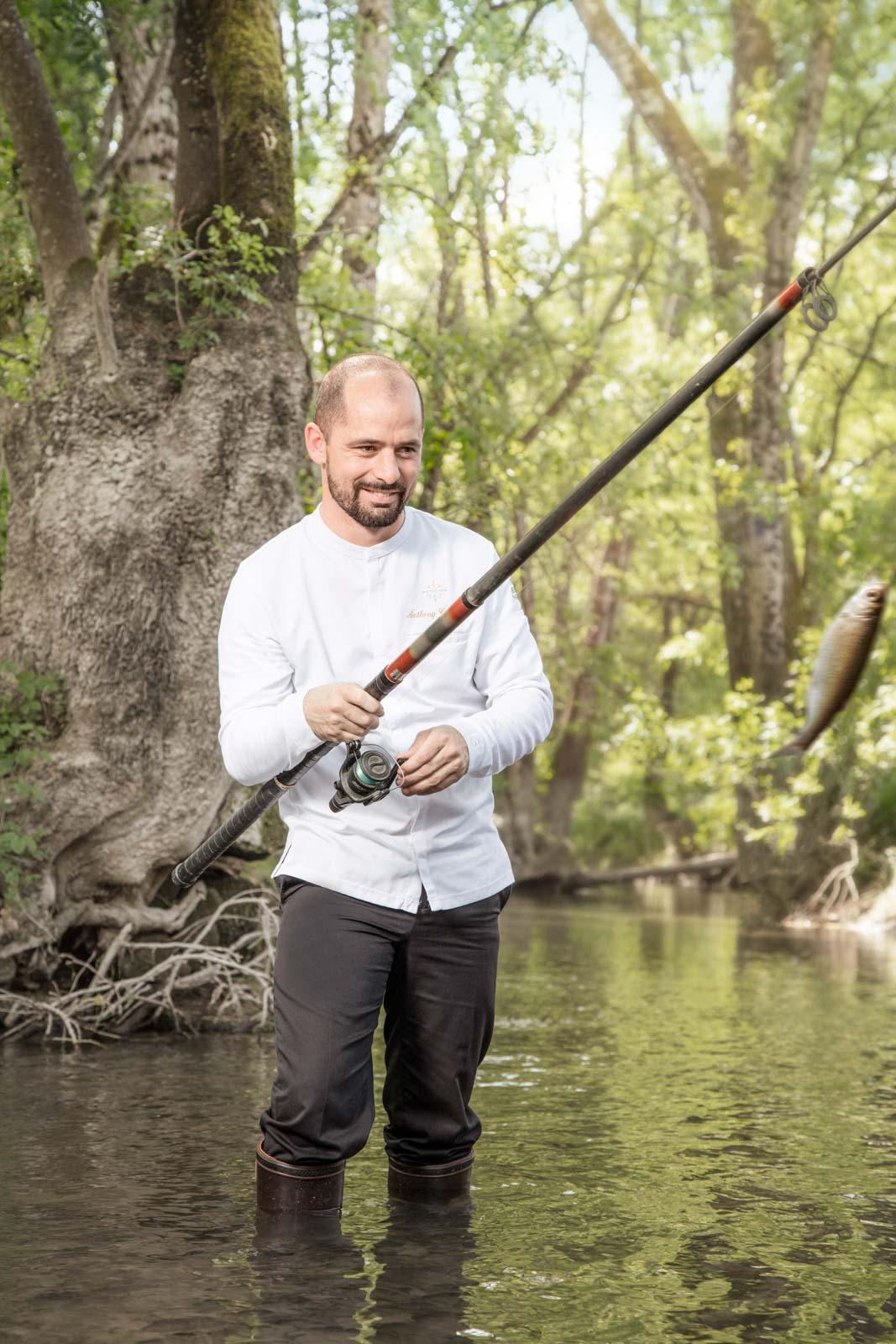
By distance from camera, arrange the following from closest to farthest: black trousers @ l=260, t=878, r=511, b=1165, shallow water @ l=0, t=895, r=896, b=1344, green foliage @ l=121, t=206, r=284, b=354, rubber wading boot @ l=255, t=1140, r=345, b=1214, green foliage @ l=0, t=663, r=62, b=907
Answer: shallow water @ l=0, t=895, r=896, b=1344
black trousers @ l=260, t=878, r=511, b=1165
rubber wading boot @ l=255, t=1140, r=345, b=1214
green foliage @ l=0, t=663, r=62, b=907
green foliage @ l=121, t=206, r=284, b=354

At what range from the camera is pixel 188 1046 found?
7559 mm

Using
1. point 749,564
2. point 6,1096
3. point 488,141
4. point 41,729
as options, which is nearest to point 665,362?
point 749,564

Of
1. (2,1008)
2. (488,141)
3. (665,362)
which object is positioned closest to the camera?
(2,1008)

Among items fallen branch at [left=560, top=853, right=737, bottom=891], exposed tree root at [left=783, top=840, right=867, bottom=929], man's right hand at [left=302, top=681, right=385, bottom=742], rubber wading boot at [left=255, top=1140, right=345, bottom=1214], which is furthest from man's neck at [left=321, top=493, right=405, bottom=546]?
fallen branch at [left=560, top=853, right=737, bottom=891]

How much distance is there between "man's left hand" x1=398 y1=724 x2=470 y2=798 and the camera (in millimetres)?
3557

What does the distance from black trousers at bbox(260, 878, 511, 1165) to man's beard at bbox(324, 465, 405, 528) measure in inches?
34.9

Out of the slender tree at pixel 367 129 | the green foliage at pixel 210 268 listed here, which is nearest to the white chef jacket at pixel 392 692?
the green foliage at pixel 210 268

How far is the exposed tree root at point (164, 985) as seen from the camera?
24.5 feet

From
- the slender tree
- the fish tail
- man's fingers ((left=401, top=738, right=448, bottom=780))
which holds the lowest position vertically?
man's fingers ((left=401, top=738, right=448, bottom=780))

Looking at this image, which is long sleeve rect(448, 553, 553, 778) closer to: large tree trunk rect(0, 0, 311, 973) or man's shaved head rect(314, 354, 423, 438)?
man's shaved head rect(314, 354, 423, 438)

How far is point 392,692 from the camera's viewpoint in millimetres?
3889

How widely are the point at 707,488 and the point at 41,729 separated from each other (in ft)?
71.8

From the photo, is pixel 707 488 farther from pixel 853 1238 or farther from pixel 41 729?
pixel 853 1238

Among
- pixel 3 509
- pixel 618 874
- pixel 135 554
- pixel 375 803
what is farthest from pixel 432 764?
pixel 618 874
